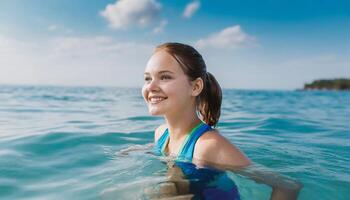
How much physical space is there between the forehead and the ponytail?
46cm

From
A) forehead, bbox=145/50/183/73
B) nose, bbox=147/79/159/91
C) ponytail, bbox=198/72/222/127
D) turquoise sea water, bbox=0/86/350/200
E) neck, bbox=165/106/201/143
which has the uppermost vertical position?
forehead, bbox=145/50/183/73

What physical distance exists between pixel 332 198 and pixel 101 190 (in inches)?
83.3

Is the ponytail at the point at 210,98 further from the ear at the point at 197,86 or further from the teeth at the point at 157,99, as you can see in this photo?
the teeth at the point at 157,99

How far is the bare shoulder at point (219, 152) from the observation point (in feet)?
9.36

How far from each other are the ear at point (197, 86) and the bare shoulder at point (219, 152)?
50 centimetres

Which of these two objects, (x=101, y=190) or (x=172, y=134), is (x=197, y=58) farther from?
(x=101, y=190)

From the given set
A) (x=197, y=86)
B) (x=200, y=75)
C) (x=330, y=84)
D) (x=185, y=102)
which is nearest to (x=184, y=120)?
(x=185, y=102)

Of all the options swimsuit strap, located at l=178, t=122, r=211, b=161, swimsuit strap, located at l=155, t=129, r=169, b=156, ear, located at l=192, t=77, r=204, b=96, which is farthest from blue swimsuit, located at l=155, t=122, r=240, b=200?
swimsuit strap, located at l=155, t=129, r=169, b=156

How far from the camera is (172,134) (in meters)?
3.51

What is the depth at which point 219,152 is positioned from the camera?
2.87 meters

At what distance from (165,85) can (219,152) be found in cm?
78

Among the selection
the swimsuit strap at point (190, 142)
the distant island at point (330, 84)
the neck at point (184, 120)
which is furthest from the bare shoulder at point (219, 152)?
the distant island at point (330, 84)

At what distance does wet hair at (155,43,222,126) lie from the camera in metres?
3.19

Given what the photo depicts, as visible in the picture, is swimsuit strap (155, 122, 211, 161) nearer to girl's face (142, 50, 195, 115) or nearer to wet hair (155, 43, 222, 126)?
girl's face (142, 50, 195, 115)
